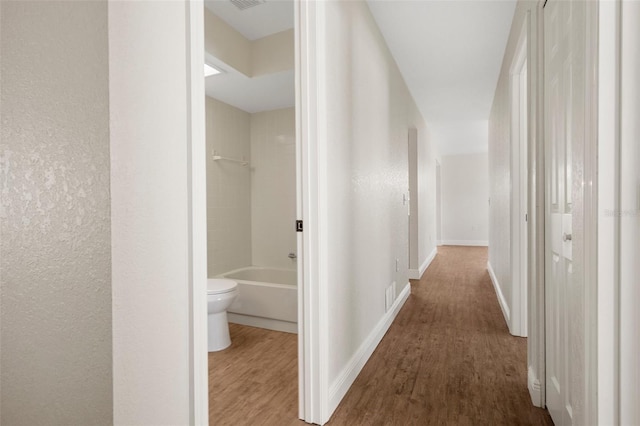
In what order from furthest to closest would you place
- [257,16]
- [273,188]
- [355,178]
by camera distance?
1. [273,188]
2. [257,16]
3. [355,178]

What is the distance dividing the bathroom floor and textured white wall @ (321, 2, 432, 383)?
34cm

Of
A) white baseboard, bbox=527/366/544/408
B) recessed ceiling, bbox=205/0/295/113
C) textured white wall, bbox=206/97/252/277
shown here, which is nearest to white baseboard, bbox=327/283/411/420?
white baseboard, bbox=527/366/544/408

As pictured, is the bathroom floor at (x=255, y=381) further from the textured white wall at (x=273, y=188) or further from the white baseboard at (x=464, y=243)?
the white baseboard at (x=464, y=243)

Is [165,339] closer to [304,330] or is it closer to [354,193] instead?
[304,330]

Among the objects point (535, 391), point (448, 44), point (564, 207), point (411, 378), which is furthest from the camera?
point (448, 44)

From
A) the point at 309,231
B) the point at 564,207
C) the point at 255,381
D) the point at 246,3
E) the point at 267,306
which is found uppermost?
the point at 246,3

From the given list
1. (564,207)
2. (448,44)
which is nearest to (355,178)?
(564,207)

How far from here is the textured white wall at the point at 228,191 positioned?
3.60m

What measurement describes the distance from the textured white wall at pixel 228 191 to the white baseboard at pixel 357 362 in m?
1.77

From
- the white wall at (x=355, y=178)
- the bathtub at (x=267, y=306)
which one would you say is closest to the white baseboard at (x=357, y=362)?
the white wall at (x=355, y=178)

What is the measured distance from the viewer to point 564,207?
55.2 inches

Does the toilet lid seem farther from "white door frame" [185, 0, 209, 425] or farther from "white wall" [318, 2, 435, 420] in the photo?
"white door frame" [185, 0, 209, 425]

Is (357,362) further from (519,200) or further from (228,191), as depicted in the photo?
(228,191)

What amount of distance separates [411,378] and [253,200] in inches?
107
